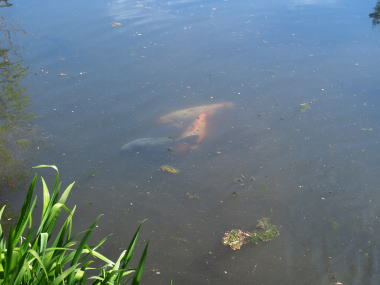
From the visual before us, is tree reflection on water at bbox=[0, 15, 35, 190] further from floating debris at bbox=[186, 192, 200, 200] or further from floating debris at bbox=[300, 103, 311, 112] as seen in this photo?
floating debris at bbox=[300, 103, 311, 112]

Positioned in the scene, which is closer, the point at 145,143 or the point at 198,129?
the point at 145,143

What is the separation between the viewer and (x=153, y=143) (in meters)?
6.06

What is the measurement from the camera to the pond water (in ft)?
14.4

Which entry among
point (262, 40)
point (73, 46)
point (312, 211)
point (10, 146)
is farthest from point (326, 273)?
point (73, 46)

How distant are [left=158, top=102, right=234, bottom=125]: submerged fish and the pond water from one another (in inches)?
4.0

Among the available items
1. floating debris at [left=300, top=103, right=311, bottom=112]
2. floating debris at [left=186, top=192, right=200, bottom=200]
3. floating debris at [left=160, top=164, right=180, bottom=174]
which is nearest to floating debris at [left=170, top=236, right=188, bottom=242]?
floating debris at [left=186, top=192, right=200, bottom=200]

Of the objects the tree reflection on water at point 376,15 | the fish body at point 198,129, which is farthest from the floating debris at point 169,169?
the tree reflection on water at point 376,15

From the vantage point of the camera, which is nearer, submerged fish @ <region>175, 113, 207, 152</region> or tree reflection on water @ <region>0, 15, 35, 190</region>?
tree reflection on water @ <region>0, 15, 35, 190</region>

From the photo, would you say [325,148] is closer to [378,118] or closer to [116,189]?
[378,118]

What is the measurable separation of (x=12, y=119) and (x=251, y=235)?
4188 mm

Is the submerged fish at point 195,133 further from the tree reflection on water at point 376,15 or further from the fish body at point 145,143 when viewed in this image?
the tree reflection on water at point 376,15

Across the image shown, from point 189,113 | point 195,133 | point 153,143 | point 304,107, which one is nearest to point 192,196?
point 153,143

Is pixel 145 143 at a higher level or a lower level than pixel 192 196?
higher

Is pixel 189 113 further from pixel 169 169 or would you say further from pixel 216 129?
pixel 169 169
